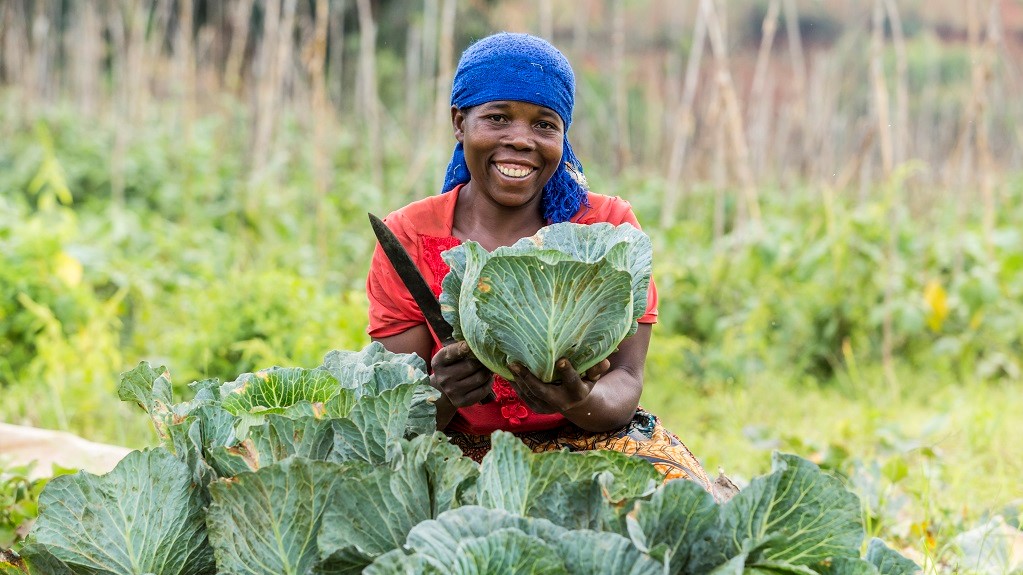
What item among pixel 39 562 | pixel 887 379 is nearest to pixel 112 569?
pixel 39 562

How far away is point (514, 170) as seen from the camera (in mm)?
2057

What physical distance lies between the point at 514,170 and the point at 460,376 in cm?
51

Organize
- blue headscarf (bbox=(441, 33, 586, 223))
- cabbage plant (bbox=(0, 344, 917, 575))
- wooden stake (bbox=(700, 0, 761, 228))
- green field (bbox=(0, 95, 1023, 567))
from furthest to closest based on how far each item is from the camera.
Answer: wooden stake (bbox=(700, 0, 761, 228)) → green field (bbox=(0, 95, 1023, 567)) → blue headscarf (bbox=(441, 33, 586, 223)) → cabbage plant (bbox=(0, 344, 917, 575))

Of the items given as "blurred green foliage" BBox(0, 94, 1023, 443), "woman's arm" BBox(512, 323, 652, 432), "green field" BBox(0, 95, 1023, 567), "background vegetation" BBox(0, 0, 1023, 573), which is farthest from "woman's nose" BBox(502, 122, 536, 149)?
"blurred green foliage" BBox(0, 94, 1023, 443)

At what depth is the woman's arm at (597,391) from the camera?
161 centimetres

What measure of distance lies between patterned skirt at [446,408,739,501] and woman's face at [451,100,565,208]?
52cm

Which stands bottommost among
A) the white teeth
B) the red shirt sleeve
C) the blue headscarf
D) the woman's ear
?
the red shirt sleeve

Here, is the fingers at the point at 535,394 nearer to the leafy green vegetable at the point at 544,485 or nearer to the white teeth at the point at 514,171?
the leafy green vegetable at the point at 544,485

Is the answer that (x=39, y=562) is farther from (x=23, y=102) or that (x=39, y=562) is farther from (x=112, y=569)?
(x=23, y=102)

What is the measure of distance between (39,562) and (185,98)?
19.5 ft

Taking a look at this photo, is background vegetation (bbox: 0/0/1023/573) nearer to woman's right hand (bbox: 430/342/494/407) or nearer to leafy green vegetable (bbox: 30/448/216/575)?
woman's right hand (bbox: 430/342/494/407)

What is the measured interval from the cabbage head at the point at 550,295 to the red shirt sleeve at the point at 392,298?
47 cm

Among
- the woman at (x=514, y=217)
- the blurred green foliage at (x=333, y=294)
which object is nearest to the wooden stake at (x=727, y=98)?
the blurred green foliage at (x=333, y=294)

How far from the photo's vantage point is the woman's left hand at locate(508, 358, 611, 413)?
158cm
